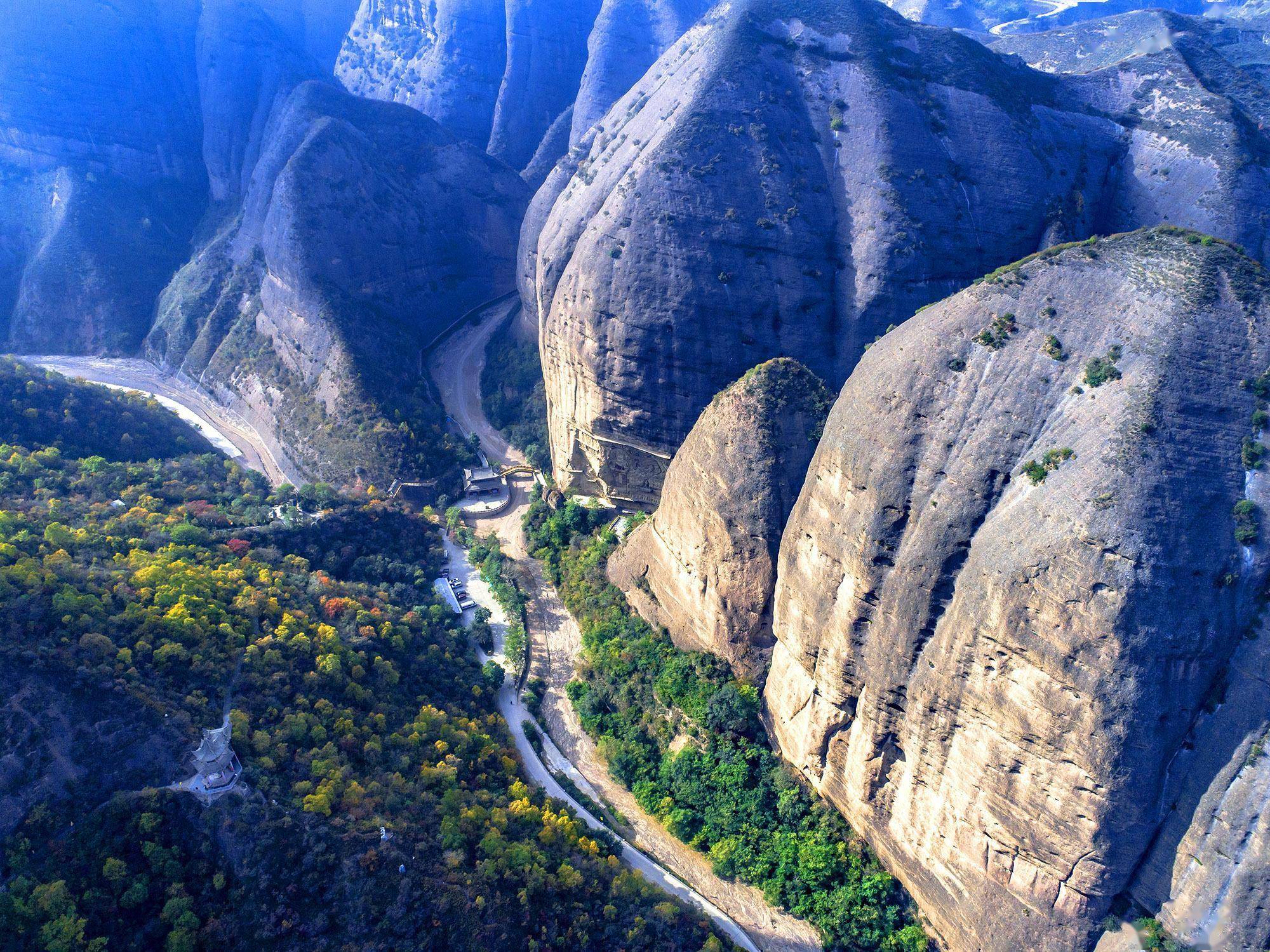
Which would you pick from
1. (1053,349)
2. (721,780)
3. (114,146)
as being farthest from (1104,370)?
(114,146)

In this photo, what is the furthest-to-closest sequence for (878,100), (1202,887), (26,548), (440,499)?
(440,499), (878,100), (26,548), (1202,887)

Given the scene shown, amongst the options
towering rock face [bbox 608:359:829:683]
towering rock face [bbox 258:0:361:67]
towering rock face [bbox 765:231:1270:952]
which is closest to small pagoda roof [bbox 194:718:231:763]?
towering rock face [bbox 608:359:829:683]

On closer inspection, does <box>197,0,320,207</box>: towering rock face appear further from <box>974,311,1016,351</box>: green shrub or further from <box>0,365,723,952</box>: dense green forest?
<box>974,311,1016,351</box>: green shrub

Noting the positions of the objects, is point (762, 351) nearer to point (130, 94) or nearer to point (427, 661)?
point (427, 661)

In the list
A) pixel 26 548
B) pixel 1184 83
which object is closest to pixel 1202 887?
pixel 26 548

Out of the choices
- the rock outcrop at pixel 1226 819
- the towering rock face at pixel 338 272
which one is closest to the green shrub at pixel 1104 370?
the rock outcrop at pixel 1226 819

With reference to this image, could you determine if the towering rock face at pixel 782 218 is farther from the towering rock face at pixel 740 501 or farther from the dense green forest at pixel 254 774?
the dense green forest at pixel 254 774
